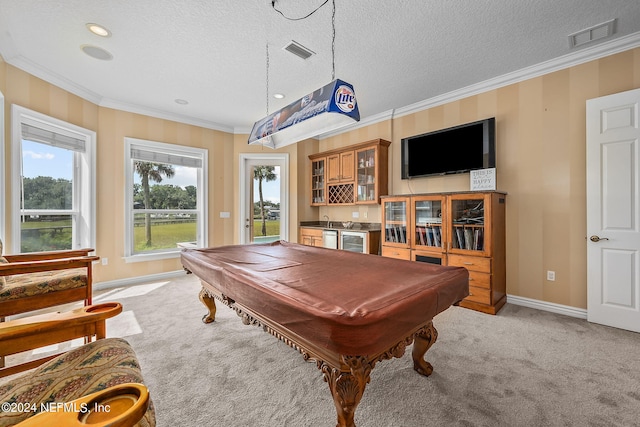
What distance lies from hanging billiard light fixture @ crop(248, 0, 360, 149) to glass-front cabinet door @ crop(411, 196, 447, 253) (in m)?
1.94

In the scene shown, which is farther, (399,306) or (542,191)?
(542,191)

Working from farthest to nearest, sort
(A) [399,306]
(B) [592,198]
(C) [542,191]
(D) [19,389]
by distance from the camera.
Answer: (C) [542,191] < (B) [592,198] < (A) [399,306] < (D) [19,389]

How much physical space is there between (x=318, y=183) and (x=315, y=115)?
3454 mm

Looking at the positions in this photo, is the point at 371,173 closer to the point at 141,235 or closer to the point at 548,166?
the point at 548,166

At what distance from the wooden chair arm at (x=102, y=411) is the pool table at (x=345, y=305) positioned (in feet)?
1.93

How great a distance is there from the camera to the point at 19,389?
2.96ft

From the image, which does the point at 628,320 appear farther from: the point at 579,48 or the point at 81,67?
the point at 81,67

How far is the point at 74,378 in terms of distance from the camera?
0.96 meters

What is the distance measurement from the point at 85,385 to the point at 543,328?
344 cm

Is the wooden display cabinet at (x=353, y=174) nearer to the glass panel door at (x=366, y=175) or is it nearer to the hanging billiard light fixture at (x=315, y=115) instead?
the glass panel door at (x=366, y=175)

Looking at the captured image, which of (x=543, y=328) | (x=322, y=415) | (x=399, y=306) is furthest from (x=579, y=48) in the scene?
(x=322, y=415)

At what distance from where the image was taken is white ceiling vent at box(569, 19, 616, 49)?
2.37 metres

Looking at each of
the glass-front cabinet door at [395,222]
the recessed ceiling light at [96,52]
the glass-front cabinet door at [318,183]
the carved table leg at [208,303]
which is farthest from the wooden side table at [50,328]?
the glass-front cabinet door at [318,183]

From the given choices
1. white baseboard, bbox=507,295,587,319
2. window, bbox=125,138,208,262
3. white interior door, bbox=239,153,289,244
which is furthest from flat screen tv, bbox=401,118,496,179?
window, bbox=125,138,208,262
